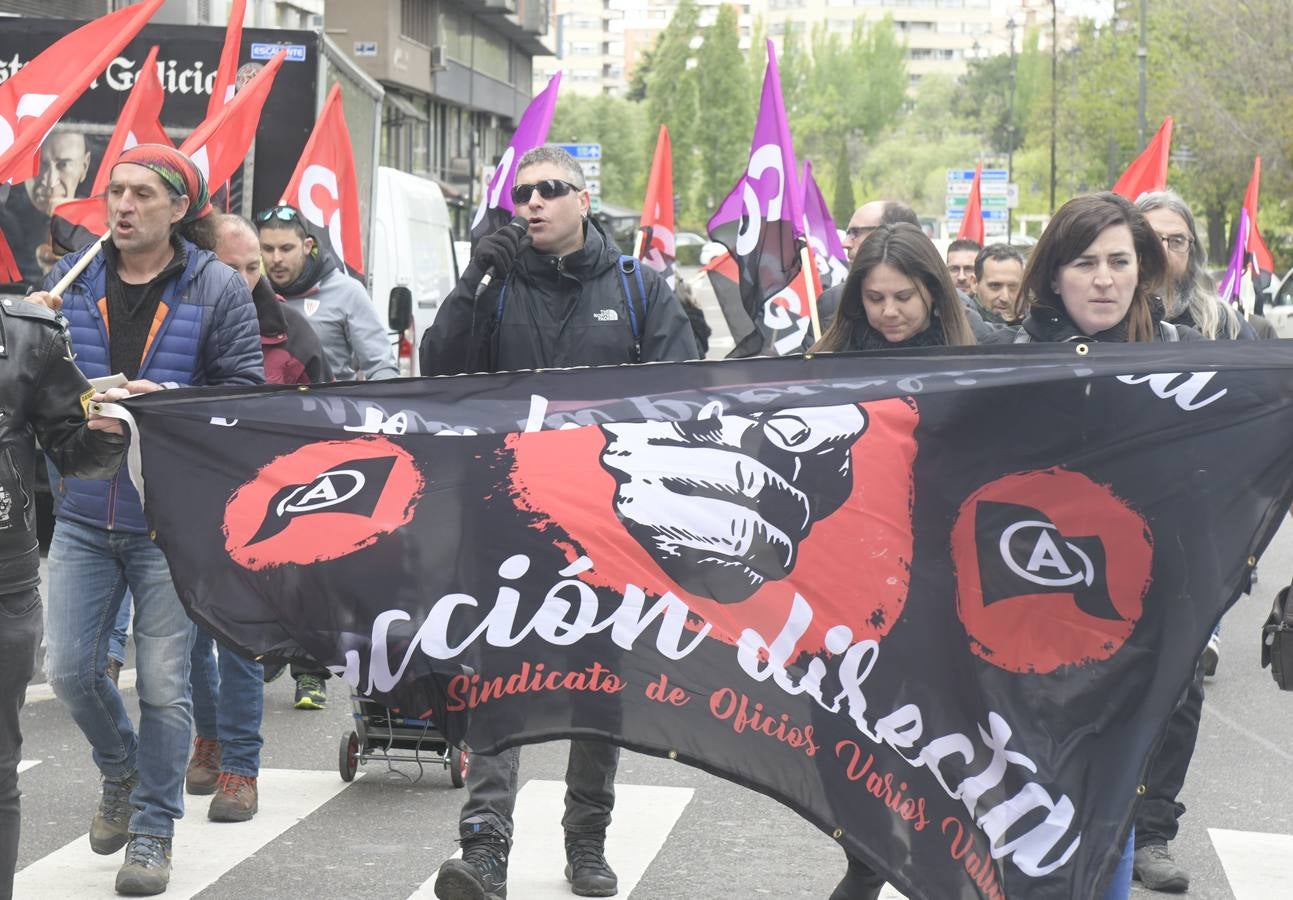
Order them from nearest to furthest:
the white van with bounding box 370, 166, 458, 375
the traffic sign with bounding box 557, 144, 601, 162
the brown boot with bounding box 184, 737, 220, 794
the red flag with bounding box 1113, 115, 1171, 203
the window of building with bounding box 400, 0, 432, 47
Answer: the brown boot with bounding box 184, 737, 220, 794 < the red flag with bounding box 1113, 115, 1171, 203 < the white van with bounding box 370, 166, 458, 375 < the traffic sign with bounding box 557, 144, 601, 162 < the window of building with bounding box 400, 0, 432, 47

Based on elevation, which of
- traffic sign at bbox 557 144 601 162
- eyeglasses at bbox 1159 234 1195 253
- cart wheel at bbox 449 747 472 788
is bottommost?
cart wheel at bbox 449 747 472 788

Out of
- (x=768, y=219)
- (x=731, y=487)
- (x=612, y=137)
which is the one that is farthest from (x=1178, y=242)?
(x=612, y=137)

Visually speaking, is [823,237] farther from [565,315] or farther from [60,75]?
[565,315]

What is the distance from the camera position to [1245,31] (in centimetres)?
4381

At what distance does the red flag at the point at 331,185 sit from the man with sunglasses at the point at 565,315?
5342mm

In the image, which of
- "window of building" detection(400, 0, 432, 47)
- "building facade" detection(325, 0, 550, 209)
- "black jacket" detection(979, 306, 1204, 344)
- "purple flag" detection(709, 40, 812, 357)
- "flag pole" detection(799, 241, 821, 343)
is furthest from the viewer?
"window of building" detection(400, 0, 432, 47)

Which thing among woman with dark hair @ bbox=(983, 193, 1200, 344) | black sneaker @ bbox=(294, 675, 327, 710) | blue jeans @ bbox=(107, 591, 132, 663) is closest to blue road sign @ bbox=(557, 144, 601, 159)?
black sneaker @ bbox=(294, 675, 327, 710)

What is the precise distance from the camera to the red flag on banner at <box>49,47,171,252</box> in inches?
354

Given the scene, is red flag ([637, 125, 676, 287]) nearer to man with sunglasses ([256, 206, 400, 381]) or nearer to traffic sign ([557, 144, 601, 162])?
man with sunglasses ([256, 206, 400, 381])

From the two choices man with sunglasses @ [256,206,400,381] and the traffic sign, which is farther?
the traffic sign

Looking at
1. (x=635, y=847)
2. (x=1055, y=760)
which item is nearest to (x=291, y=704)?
(x=635, y=847)

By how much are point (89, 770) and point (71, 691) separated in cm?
167

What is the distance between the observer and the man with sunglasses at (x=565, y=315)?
583cm

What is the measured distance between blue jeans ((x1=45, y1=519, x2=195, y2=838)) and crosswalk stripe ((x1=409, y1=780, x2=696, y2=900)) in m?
0.80
